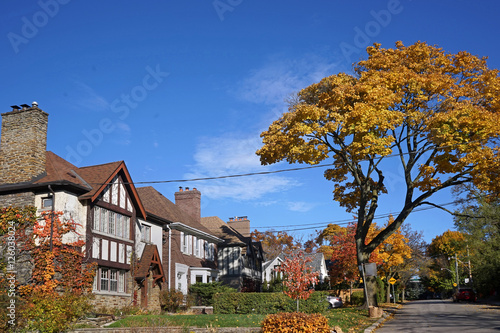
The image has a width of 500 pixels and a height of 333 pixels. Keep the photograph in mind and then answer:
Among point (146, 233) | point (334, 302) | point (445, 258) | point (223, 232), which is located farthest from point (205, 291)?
point (445, 258)

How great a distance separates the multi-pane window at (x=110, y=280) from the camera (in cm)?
2616

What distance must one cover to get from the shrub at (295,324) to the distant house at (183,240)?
64.1ft

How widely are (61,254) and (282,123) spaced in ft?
43.1

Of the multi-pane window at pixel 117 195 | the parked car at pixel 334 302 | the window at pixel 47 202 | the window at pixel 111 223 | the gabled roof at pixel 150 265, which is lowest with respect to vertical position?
the parked car at pixel 334 302

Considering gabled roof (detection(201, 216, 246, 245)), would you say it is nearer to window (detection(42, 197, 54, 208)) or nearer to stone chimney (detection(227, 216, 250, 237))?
stone chimney (detection(227, 216, 250, 237))

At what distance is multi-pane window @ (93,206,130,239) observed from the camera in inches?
1056

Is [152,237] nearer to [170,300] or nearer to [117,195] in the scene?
[170,300]

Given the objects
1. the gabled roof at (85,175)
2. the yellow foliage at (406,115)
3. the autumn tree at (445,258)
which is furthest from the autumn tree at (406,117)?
the autumn tree at (445,258)

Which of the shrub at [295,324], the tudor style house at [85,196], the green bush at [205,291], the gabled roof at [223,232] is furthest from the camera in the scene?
the gabled roof at [223,232]

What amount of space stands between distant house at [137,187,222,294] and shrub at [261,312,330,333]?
19530 mm

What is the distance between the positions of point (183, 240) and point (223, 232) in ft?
38.7

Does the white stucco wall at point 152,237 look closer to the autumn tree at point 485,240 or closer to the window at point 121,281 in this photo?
the window at point 121,281

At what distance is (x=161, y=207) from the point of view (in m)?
38.4

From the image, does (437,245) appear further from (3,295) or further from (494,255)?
(3,295)
